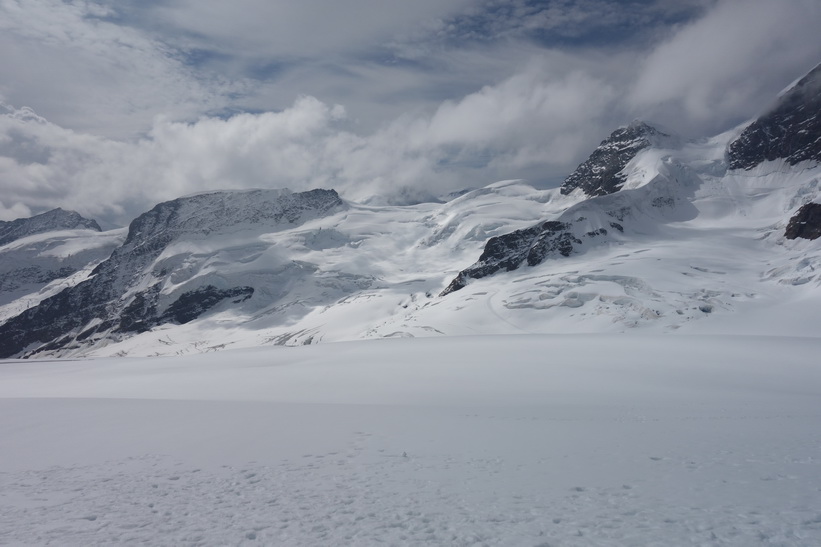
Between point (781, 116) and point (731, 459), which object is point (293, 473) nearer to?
point (731, 459)

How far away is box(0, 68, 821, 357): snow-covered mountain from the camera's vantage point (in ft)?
214

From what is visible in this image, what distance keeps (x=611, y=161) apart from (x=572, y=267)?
102 metres

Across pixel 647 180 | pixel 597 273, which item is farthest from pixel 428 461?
pixel 647 180

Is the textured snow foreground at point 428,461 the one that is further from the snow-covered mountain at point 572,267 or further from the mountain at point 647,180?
the mountain at point 647,180

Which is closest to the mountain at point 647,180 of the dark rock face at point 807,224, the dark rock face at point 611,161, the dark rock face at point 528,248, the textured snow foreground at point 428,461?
the dark rock face at point 528,248

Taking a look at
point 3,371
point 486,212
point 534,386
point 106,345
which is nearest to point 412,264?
point 486,212

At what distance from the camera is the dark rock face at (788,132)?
408ft

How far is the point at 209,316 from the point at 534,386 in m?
165

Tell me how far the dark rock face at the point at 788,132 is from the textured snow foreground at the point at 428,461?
448 feet

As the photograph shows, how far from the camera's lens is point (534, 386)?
18.2 meters

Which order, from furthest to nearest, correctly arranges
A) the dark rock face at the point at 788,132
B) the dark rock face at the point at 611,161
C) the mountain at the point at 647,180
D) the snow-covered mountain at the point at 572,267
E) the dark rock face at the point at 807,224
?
1. the dark rock face at the point at 611,161
2. the dark rock face at the point at 788,132
3. the mountain at the point at 647,180
4. the dark rock face at the point at 807,224
5. the snow-covered mountain at the point at 572,267

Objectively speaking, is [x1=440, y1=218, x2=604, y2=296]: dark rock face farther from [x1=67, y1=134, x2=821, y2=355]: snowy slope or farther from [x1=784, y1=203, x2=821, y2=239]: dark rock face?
[x1=784, y1=203, x2=821, y2=239]: dark rock face

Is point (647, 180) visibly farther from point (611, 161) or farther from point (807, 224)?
point (807, 224)

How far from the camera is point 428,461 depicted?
10.5 meters
